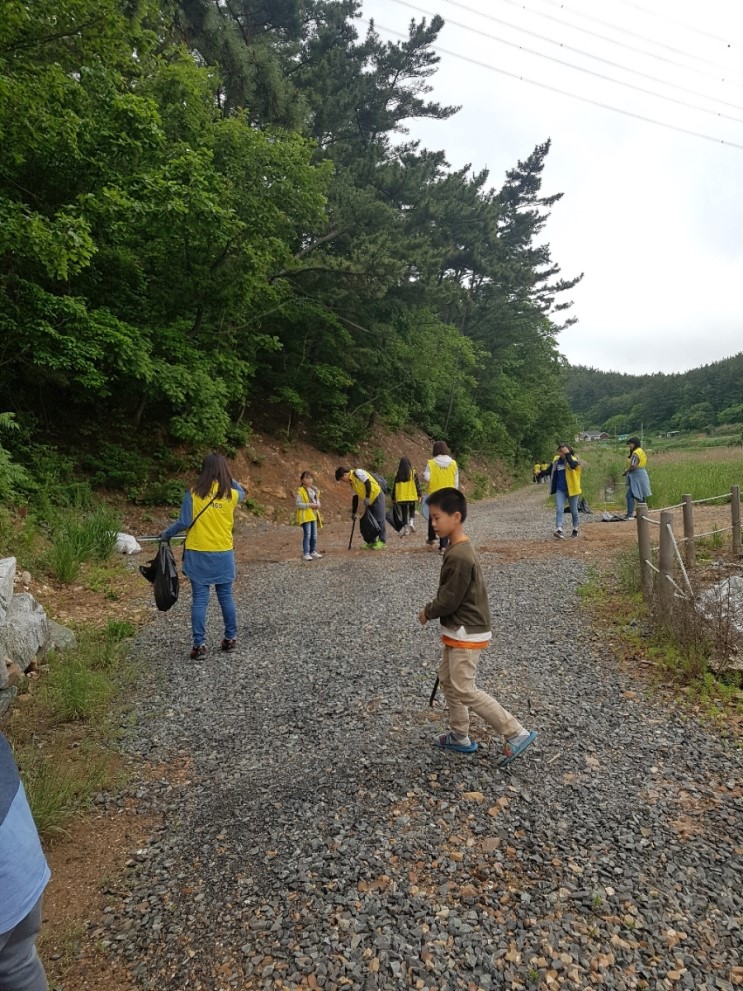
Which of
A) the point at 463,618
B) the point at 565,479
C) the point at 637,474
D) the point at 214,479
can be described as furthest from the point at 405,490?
the point at 463,618

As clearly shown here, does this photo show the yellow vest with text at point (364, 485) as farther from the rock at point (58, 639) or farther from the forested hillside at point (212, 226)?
the rock at point (58, 639)

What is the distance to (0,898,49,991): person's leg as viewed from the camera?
4.93ft

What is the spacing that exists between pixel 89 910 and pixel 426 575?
655cm

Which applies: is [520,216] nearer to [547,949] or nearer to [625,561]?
[625,561]

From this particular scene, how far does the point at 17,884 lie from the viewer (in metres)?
1.46

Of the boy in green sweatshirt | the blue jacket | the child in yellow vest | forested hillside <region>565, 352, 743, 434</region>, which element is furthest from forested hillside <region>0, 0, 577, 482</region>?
forested hillside <region>565, 352, 743, 434</region>

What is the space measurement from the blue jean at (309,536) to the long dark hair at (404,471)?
234 centimetres

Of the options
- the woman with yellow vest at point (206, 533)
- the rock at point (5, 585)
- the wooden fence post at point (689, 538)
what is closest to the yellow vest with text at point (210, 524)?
the woman with yellow vest at point (206, 533)

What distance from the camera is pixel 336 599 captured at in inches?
305

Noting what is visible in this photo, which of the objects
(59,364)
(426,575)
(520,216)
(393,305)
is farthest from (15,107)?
(520,216)

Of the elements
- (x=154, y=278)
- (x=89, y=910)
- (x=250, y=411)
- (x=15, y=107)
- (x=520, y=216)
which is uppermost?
A: (x=520, y=216)

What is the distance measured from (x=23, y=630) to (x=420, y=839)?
413 centimetres

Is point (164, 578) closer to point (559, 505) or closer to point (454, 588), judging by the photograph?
point (454, 588)

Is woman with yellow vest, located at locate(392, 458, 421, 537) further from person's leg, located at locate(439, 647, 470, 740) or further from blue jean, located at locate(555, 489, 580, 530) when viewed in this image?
person's leg, located at locate(439, 647, 470, 740)
